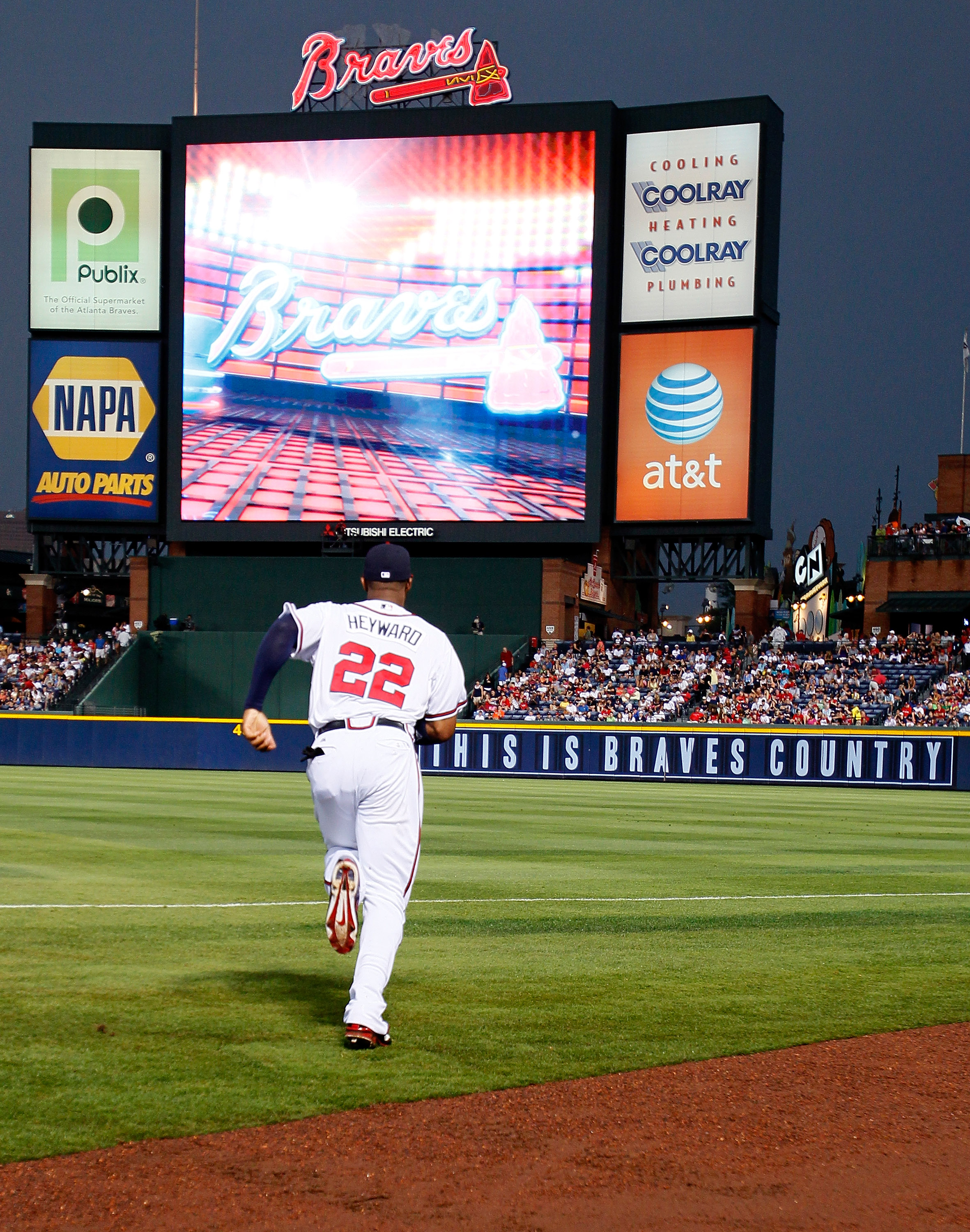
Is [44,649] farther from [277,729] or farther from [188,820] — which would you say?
[188,820]

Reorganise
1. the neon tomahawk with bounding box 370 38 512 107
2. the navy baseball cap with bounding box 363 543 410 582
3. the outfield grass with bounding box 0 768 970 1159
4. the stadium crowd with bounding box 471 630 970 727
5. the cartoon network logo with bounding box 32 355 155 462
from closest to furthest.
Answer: the outfield grass with bounding box 0 768 970 1159, the navy baseball cap with bounding box 363 543 410 582, the stadium crowd with bounding box 471 630 970 727, the neon tomahawk with bounding box 370 38 512 107, the cartoon network logo with bounding box 32 355 155 462

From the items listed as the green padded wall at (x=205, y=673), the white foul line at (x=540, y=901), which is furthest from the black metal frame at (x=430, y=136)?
the white foul line at (x=540, y=901)

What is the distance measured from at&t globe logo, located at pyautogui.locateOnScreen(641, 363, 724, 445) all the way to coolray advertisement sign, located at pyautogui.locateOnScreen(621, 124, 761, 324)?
1929 mm

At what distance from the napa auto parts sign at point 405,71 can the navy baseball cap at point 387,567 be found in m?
45.1

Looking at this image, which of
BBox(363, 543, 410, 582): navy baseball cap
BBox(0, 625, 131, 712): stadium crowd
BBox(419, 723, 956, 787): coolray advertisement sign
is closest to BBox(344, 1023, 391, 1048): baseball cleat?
BBox(363, 543, 410, 582): navy baseball cap

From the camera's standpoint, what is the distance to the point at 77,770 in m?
30.1

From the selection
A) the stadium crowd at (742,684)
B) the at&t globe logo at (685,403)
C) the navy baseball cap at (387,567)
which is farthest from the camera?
the at&t globe logo at (685,403)

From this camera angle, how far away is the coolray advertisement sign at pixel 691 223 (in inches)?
1748

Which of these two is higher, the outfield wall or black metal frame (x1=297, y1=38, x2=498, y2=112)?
black metal frame (x1=297, y1=38, x2=498, y2=112)

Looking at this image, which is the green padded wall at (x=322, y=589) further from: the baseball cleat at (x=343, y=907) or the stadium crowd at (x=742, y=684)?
the baseball cleat at (x=343, y=907)

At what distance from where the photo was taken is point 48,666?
144 ft

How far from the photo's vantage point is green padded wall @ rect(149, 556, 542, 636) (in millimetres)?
45844

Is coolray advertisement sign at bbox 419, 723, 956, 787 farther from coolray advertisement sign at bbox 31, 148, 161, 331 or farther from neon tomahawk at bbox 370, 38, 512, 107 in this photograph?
neon tomahawk at bbox 370, 38, 512, 107

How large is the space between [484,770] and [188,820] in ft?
51.7
